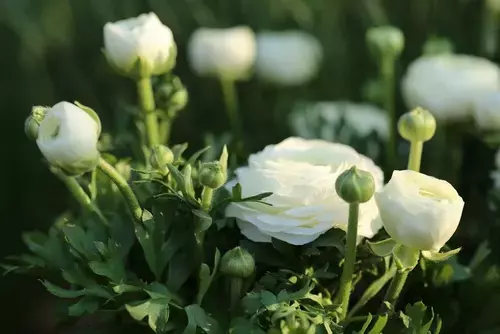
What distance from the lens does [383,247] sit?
1.09ft

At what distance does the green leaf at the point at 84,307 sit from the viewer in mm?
348

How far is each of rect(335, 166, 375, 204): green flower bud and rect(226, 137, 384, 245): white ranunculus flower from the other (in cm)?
4

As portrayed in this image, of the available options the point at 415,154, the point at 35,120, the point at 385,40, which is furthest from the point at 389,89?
the point at 35,120

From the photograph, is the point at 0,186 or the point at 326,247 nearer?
the point at 326,247

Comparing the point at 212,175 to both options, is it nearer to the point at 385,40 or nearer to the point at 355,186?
the point at 355,186

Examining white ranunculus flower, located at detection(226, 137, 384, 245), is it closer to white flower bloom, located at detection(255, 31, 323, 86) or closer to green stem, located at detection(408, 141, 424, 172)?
green stem, located at detection(408, 141, 424, 172)

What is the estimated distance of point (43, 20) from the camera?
785 mm

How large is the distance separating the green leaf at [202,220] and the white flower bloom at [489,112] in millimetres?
215

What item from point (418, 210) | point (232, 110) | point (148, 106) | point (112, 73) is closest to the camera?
point (418, 210)

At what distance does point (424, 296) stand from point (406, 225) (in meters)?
0.11

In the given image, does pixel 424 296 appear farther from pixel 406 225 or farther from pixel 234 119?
pixel 234 119

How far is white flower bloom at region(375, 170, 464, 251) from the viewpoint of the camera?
302 millimetres

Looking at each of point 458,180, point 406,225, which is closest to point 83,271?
point 406,225

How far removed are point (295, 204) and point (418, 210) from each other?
69 millimetres
